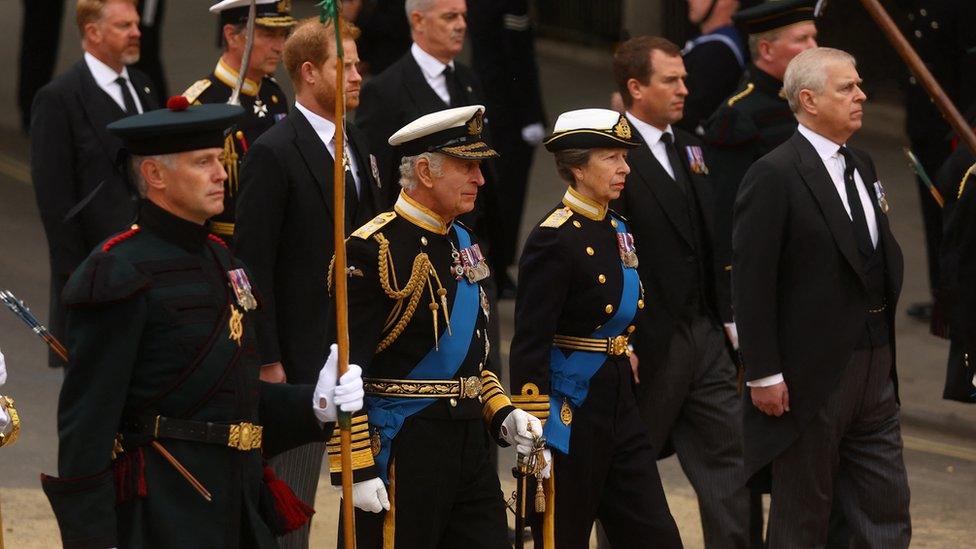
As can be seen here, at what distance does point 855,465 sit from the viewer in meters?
6.60

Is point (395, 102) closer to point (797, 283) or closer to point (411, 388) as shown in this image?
point (797, 283)

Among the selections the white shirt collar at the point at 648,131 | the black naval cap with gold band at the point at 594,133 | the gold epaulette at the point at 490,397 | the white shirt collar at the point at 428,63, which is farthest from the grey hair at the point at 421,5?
the gold epaulette at the point at 490,397

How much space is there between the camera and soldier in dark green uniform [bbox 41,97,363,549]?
4.84 m

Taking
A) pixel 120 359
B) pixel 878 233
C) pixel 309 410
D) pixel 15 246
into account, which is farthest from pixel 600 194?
pixel 15 246

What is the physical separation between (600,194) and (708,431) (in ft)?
3.65

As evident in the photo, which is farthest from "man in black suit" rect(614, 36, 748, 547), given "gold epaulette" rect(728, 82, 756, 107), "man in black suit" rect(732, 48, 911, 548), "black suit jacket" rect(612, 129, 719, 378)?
"gold epaulette" rect(728, 82, 756, 107)

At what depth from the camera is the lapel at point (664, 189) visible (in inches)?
282

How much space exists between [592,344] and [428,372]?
0.88 metres

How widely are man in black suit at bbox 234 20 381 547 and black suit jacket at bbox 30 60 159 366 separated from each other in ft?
3.81

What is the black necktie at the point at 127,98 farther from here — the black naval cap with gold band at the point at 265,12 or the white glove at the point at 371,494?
the white glove at the point at 371,494

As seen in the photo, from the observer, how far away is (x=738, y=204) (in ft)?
21.8

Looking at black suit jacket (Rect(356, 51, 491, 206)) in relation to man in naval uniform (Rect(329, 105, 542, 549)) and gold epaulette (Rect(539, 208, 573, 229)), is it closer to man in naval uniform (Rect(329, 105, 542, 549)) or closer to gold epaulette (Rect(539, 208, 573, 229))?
gold epaulette (Rect(539, 208, 573, 229))

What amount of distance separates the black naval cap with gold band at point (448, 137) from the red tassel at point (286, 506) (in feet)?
3.62

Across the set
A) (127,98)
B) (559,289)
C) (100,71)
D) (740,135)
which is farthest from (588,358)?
(100,71)
